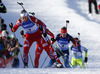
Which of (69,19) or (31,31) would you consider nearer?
(31,31)

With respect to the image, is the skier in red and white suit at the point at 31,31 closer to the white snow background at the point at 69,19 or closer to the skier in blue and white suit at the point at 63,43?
the skier in blue and white suit at the point at 63,43

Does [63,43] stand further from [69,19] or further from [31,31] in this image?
[69,19]

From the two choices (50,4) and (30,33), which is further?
(50,4)

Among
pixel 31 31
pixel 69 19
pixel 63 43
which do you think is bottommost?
pixel 69 19

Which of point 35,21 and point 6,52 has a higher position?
point 35,21

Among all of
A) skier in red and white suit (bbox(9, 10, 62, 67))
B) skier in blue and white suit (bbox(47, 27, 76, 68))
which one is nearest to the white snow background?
skier in blue and white suit (bbox(47, 27, 76, 68))

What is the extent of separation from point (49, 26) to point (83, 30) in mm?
1419

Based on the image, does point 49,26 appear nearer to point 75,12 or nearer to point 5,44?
point 75,12

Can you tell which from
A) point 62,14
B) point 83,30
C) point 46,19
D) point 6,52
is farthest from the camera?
point 62,14

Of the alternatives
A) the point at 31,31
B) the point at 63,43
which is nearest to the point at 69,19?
the point at 63,43

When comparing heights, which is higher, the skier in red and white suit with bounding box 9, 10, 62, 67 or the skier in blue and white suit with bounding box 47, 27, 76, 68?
the skier in red and white suit with bounding box 9, 10, 62, 67

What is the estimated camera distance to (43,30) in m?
8.44

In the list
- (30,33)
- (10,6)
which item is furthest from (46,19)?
(30,33)

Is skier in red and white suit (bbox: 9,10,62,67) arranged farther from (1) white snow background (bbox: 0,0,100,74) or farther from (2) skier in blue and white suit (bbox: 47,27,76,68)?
(1) white snow background (bbox: 0,0,100,74)
